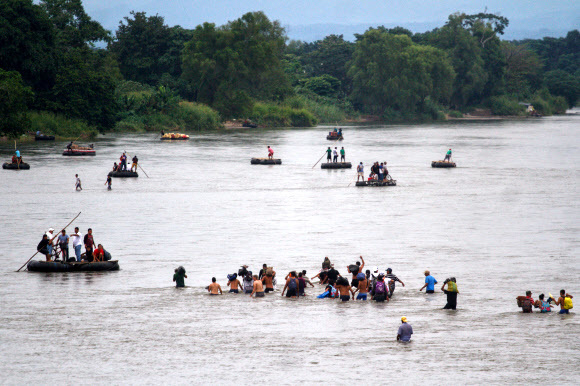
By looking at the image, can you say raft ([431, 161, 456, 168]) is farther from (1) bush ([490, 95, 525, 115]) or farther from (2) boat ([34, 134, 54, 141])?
(1) bush ([490, 95, 525, 115])

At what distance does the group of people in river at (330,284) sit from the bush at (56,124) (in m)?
73.4

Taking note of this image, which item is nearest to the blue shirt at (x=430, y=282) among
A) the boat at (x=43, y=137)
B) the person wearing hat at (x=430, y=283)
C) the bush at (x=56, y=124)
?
the person wearing hat at (x=430, y=283)

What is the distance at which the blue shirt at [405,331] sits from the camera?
21.0 meters

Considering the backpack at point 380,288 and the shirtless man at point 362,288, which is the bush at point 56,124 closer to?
the shirtless man at point 362,288

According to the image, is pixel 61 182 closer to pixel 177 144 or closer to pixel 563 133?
pixel 177 144

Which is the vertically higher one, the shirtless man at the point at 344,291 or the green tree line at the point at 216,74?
the green tree line at the point at 216,74

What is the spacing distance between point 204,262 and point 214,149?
59.9 metres

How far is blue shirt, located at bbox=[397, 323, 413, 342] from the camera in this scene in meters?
21.0

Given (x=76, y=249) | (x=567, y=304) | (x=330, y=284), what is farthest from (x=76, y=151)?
(x=567, y=304)

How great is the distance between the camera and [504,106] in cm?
19388

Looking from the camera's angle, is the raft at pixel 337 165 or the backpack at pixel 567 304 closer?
the backpack at pixel 567 304

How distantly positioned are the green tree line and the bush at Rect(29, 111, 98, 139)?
200 millimetres

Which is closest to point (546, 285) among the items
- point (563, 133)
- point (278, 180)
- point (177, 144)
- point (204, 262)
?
point (204, 262)

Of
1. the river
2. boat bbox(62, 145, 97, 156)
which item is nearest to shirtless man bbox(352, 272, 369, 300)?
the river
